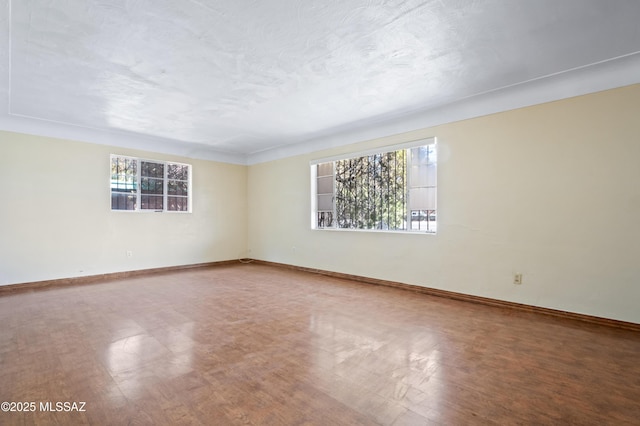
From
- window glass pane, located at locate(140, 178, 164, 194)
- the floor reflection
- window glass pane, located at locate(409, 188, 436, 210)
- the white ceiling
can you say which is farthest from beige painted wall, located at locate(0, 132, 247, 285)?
window glass pane, located at locate(409, 188, 436, 210)

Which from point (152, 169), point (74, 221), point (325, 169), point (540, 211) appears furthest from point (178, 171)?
point (540, 211)

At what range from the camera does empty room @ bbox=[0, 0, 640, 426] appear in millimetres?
2064

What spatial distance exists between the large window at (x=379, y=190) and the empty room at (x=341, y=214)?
1.5 inches

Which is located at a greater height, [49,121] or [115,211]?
[49,121]

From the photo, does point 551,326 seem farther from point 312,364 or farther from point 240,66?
point 240,66

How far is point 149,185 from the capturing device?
6375 millimetres

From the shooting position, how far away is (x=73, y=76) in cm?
340

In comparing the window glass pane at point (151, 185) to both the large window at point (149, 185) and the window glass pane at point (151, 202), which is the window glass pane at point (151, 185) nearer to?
the large window at point (149, 185)

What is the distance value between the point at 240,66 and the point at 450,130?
2.99m

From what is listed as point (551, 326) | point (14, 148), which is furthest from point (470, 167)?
point (14, 148)

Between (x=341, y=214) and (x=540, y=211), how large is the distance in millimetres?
3259

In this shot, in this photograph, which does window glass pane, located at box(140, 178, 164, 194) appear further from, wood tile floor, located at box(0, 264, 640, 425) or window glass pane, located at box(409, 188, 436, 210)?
window glass pane, located at box(409, 188, 436, 210)

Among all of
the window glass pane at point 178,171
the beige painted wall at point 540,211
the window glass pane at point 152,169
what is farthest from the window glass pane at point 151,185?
the beige painted wall at point 540,211

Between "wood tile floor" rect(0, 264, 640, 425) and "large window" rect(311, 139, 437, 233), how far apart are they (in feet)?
4.95
